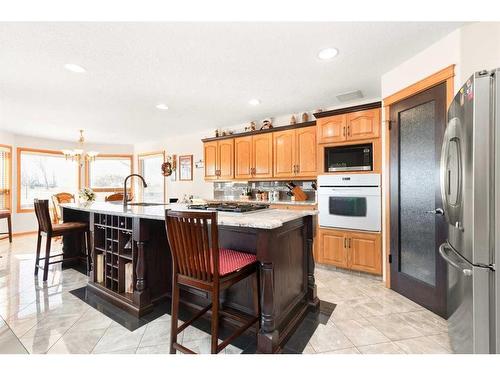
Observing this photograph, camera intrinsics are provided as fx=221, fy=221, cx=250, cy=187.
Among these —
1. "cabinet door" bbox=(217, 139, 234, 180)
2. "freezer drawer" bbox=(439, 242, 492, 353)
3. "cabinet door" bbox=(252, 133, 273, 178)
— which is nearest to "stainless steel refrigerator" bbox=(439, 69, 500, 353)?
"freezer drawer" bbox=(439, 242, 492, 353)

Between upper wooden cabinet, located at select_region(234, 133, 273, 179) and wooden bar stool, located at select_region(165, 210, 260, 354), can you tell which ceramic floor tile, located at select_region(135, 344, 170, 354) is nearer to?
wooden bar stool, located at select_region(165, 210, 260, 354)

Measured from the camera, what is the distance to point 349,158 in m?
3.07

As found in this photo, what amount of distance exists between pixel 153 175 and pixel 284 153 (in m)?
4.43

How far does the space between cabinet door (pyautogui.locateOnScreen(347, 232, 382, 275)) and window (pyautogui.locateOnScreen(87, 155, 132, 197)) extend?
21.5 feet

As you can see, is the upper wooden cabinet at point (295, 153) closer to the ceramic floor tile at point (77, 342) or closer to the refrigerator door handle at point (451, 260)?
the refrigerator door handle at point (451, 260)


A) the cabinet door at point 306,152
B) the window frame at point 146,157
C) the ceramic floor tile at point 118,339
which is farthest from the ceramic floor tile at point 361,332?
the window frame at point 146,157

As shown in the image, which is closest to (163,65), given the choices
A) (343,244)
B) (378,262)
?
(343,244)

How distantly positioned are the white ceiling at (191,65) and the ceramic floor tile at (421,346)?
2482mm

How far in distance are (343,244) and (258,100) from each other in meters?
2.45

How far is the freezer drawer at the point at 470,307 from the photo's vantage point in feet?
3.65

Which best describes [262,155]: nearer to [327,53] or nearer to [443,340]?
[327,53]

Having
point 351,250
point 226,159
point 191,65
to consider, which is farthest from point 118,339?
point 226,159

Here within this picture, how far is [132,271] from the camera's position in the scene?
6.88ft
